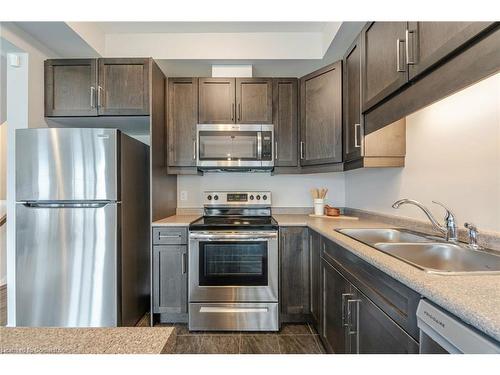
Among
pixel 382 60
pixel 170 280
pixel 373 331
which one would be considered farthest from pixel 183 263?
pixel 382 60

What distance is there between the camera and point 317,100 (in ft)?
→ 7.59

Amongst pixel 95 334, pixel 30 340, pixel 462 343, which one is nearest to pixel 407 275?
pixel 462 343

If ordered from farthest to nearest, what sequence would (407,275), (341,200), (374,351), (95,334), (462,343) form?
(341,200) < (374,351) < (407,275) < (462,343) < (95,334)

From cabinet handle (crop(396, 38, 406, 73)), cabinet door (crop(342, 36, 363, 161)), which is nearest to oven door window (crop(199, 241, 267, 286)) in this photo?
cabinet door (crop(342, 36, 363, 161))

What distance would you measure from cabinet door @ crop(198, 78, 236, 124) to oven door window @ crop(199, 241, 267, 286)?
119 centimetres

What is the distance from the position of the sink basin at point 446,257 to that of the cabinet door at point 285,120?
4.52ft

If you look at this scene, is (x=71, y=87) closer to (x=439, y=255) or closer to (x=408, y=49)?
(x=408, y=49)

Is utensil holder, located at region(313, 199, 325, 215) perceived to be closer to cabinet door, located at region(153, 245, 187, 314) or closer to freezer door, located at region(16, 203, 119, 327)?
cabinet door, located at region(153, 245, 187, 314)

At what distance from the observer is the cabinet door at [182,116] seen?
8.03 ft

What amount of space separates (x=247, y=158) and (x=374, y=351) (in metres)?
1.76

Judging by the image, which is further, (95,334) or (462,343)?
(462,343)

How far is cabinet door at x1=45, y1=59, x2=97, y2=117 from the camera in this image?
219 centimetres
